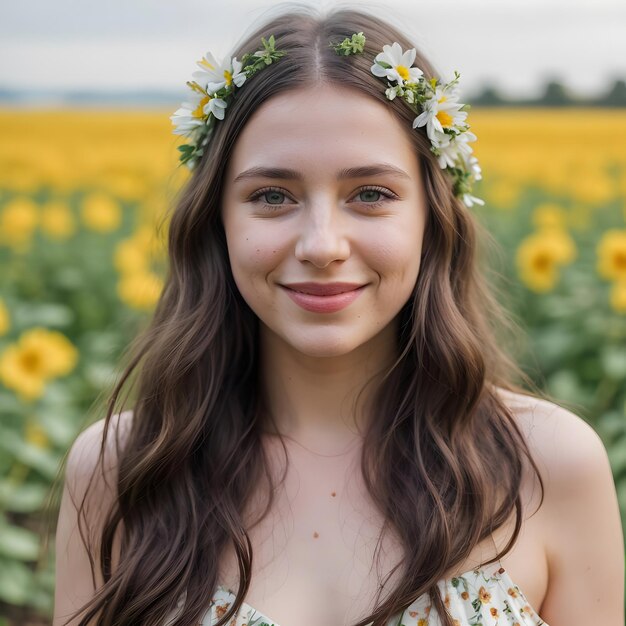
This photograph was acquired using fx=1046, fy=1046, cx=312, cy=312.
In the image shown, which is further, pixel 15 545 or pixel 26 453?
pixel 26 453

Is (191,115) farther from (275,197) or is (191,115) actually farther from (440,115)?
(440,115)

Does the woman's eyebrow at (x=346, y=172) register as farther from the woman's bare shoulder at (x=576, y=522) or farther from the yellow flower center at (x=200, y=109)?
the woman's bare shoulder at (x=576, y=522)

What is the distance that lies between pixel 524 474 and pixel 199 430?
0.68 metres

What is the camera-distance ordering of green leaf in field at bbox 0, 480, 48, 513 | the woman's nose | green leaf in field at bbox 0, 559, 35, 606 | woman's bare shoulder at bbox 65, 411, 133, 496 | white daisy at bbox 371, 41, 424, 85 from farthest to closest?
green leaf in field at bbox 0, 480, 48, 513 < green leaf in field at bbox 0, 559, 35, 606 < woman's bare shoulder at bbox 65, 411, 133, 496 < white daisy at bbox 371, 41, 424, 85 < the woman's nose

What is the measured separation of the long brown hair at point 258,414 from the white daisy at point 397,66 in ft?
0.09

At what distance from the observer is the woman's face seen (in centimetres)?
194

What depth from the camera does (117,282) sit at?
6.20 metres

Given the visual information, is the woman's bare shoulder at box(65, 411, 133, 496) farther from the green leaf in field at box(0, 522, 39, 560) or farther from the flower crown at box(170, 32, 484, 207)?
the green leaf in field at box(0, 522, 39, 560)

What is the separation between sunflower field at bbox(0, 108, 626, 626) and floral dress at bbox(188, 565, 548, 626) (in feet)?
2.09

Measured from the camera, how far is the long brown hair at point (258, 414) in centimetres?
203

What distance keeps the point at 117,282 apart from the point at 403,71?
439 cm

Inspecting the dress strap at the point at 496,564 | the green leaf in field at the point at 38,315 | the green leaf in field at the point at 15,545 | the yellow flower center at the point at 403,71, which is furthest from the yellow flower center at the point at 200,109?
the green leaf in field at the point at 38,315

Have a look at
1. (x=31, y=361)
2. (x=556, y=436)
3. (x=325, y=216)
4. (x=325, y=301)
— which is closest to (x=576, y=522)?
(x=556, y=436)

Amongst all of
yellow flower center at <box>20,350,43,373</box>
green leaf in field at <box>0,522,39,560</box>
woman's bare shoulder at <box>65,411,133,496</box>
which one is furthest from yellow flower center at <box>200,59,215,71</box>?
green leaf in field at <box>0,522,39,560</box>
